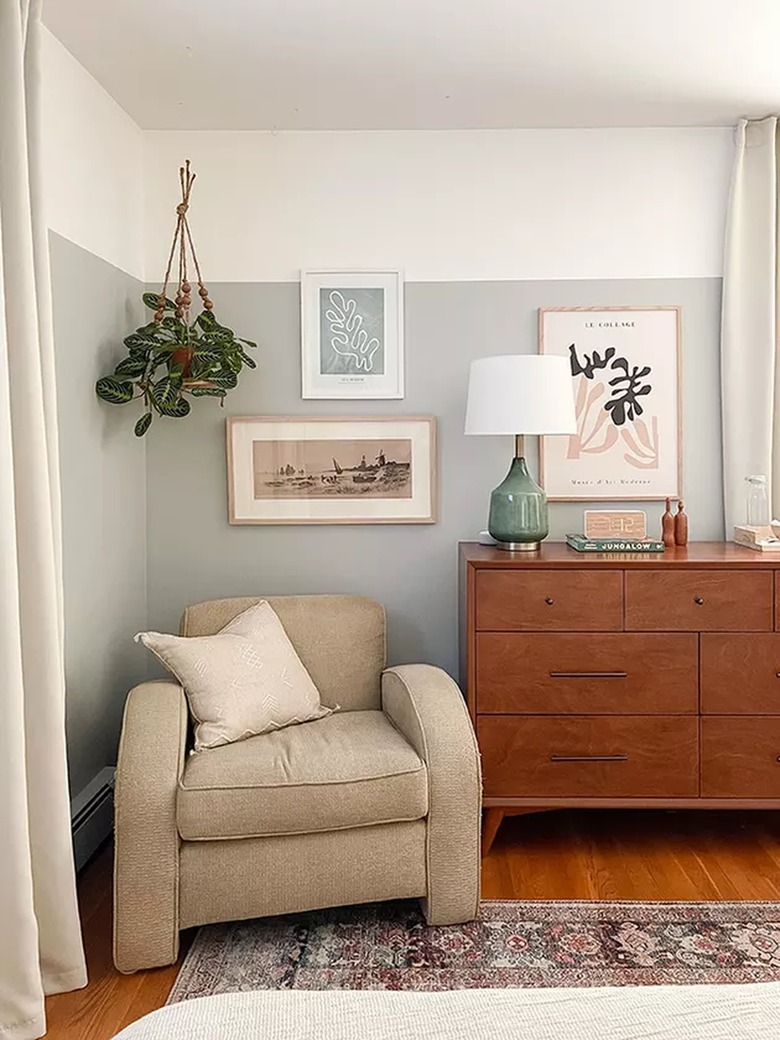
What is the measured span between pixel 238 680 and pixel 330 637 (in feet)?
1.66

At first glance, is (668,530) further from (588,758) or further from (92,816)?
(92,816)

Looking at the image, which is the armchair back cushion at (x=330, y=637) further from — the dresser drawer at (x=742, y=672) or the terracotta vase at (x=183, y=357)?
the dresser drawer at (x=742, y=672)

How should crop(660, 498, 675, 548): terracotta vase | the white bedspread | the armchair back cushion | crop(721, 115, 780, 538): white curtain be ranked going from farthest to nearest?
crop(721, 115, 780, 538): white curtain < crop(660, 498, 675, 548): terracotta vase < the armchair back cushion < the white bedspread

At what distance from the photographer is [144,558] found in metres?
3.88

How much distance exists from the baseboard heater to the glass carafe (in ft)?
7.77

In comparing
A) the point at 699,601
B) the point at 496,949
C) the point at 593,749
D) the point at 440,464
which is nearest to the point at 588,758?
the point at 593,749

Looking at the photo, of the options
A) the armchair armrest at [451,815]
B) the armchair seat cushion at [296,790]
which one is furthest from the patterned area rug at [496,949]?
the armchair seat cushion at [296,790]

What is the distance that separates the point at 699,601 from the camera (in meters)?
3.27

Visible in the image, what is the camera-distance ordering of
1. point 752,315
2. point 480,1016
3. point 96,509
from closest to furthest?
point 480,1016, point 96,509, point 752,315

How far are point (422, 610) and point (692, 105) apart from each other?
1.97 meters

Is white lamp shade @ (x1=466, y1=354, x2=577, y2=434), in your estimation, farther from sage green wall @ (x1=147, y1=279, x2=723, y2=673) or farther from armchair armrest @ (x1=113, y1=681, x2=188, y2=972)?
armchair armrest @ (x1=113, y1=681, x2=188, y2=972)

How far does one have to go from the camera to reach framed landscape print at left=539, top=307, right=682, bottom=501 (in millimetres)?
3816

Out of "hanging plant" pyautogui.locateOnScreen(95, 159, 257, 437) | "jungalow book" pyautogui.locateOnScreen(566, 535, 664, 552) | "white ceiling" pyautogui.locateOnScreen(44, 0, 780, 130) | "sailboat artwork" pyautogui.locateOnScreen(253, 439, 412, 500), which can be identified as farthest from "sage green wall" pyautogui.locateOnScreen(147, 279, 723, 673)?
"white ceiling" pyautogui.locateOnScreen(44, 0, 780, 130)

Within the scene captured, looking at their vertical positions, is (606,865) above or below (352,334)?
below
